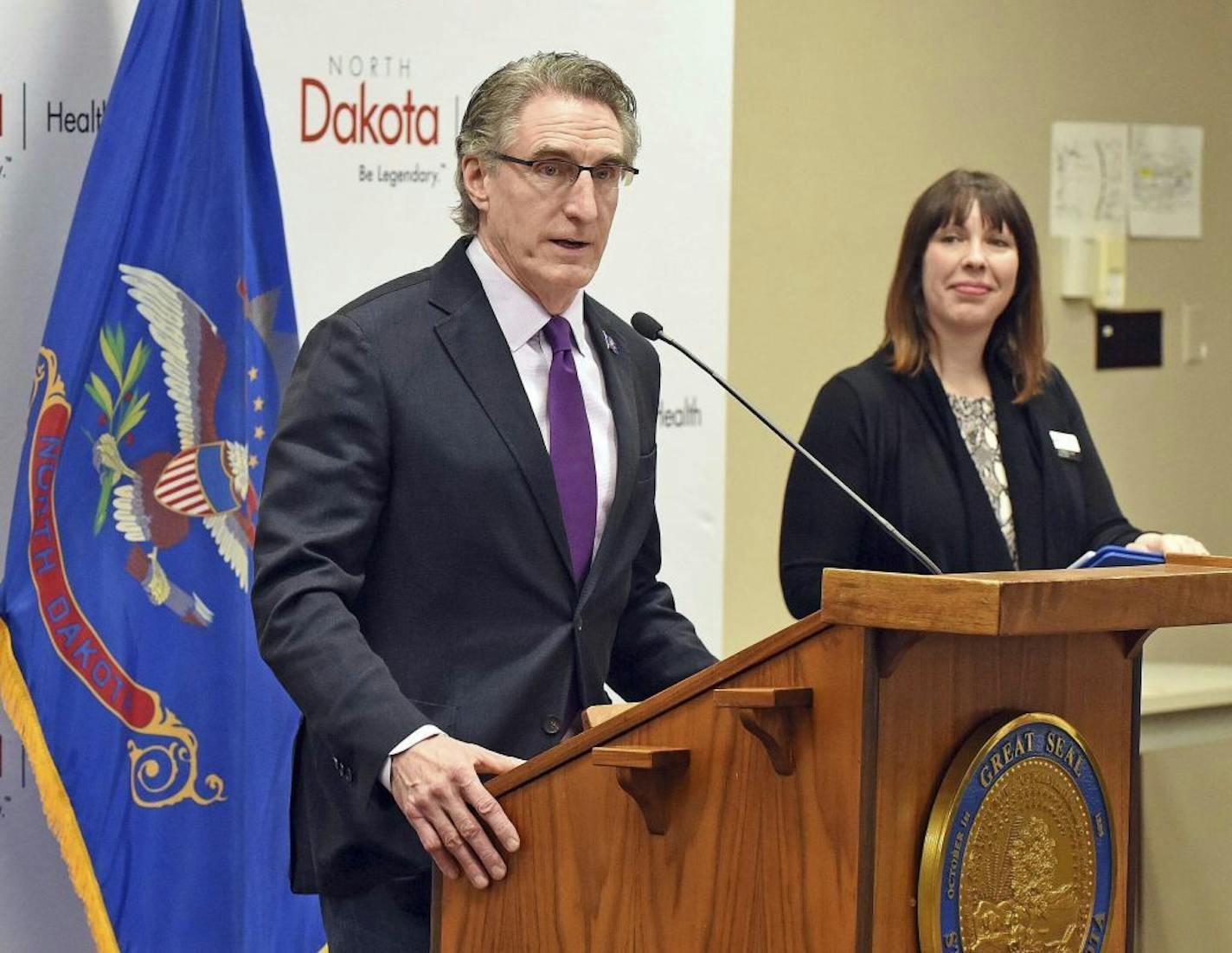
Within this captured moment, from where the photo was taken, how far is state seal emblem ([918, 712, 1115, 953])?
4.69 feet

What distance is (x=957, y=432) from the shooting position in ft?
9.89

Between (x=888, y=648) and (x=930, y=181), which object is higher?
(x=930, y=181)

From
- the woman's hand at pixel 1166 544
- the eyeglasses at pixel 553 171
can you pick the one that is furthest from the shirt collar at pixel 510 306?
the woman's hand at pixel 1166 544

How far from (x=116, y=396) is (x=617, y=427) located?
3.31 feet

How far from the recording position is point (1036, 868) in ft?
4.95

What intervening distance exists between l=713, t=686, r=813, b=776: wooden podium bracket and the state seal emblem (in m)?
0.13

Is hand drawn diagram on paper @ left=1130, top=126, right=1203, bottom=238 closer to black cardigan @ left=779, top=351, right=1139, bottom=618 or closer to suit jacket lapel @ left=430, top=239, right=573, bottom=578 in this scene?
black cardigan @ left=779, top=351, right=1139, bottom=618

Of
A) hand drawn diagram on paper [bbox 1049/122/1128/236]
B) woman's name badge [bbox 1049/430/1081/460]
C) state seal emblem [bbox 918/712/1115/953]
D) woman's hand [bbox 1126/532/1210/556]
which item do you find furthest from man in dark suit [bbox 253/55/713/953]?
hand drawn diagram on paper [bbox 1049/122/1128/236]

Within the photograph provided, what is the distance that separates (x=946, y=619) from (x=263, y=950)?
174 centimetres

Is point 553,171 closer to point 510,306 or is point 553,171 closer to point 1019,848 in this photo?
point 510,306

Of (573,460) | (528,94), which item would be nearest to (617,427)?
(573,460)

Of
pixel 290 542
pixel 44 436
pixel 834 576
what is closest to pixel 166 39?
pixel 44 436

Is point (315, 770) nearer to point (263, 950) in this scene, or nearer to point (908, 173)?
point (263, 950)

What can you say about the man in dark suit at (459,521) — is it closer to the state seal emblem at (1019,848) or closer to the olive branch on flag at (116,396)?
the state seal emblem at (1019,848)
